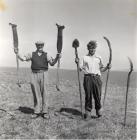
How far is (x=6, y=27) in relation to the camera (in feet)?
20.4

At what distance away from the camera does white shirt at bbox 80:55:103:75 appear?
5.64 meters

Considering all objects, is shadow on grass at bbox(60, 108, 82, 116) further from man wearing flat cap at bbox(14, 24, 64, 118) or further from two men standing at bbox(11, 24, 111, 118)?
man wearing flat cap at bbox(14, 24, 64, 118)

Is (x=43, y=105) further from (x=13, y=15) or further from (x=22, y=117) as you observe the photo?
(x=13, y=15)

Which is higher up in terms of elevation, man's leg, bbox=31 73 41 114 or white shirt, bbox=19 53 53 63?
white shirt, bbox=19 53 53 63

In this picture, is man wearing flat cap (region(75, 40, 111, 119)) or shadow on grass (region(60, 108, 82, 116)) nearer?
man wearing flat cap (region(75, 40, 111, 119))

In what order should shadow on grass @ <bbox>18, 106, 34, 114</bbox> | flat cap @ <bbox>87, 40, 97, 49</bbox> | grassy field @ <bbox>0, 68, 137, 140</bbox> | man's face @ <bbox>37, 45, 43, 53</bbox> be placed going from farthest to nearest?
1. shadow on grass @ <bbox>18, 106, 34, 114</bbox>
2. man's face @ <bbox>37, 45, 43, 53</bbox>
3. flat cap @ <bbox>87, 40, 97, 49</bbox>
4. grassy field @ <bbox>0, 68, 137, 140</bbox>

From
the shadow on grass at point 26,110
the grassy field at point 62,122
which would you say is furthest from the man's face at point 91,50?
the shadow on grass at point 26,110

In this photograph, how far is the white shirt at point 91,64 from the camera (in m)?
5.64

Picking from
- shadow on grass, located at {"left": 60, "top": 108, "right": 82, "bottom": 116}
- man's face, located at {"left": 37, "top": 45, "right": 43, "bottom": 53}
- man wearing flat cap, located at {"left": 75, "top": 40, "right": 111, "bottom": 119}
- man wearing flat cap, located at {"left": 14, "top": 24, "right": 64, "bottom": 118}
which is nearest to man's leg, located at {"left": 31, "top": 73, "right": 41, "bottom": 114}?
man wearing flat cap, located at {"left": 14, "top": 24, "right": 64, "bottom": 118}

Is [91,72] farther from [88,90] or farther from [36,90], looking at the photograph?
[36,90]

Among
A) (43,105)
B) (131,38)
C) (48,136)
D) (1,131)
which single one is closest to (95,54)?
(131,38)

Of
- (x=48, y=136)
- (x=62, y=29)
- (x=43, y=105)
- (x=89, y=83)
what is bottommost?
(x=48, y=136)

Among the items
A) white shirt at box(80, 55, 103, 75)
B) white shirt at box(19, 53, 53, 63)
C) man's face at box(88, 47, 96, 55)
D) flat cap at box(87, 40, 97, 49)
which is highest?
flat cap at box(87, 40, 97, 49)

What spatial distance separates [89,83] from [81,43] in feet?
2.88
